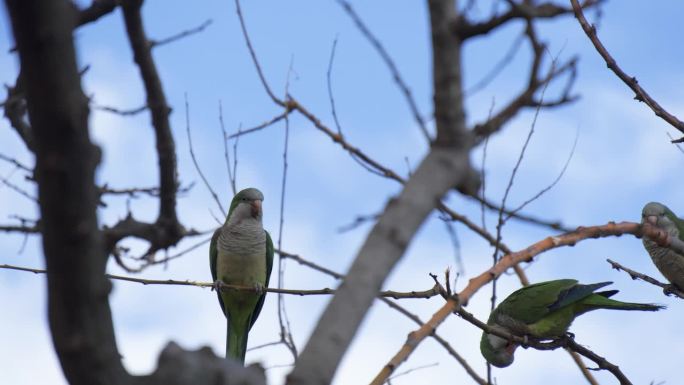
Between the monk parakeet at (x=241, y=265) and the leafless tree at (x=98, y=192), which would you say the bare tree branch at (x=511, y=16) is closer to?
the leafless tree at (x=98, y=192)

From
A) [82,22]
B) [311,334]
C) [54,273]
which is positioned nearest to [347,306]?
[311,334]

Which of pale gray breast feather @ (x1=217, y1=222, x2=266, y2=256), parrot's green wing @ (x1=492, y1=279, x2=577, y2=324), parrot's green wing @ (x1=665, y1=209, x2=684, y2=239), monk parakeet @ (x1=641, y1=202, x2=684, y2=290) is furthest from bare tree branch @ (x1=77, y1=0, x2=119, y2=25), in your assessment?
parrot's green wing @ (x1=665, y1=209, x2=684, y2=239)

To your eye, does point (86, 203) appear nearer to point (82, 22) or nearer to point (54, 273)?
point (54, 273)

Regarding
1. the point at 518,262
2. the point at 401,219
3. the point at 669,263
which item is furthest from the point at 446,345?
the point at 669,263

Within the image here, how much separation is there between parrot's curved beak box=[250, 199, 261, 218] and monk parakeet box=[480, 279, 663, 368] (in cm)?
234

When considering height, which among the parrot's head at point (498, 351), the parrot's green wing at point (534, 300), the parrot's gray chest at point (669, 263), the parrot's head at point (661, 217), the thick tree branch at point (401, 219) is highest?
the parrot's head at point (661, 217)

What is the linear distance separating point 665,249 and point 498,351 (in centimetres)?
212

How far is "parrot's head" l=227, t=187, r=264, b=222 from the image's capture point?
6984 mm

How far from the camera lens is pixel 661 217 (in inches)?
295

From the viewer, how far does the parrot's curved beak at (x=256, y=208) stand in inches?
275

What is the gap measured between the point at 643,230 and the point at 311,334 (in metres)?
2.29

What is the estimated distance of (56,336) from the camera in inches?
63.0

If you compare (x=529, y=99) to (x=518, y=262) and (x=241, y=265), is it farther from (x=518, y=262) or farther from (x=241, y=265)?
(x=241, y=265)

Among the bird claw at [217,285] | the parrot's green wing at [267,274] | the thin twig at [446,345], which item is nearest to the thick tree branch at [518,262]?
the thin twig at [446,345]
